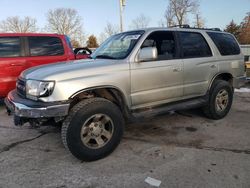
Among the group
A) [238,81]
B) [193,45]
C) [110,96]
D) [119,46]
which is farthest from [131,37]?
[238,81]

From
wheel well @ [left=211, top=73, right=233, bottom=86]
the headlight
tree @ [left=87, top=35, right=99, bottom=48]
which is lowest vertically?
wheel well @ [left=211, top=73, right=233, bottom=86]

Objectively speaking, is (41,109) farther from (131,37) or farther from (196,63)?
(196,63)

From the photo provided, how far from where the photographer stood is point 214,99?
4.91 m

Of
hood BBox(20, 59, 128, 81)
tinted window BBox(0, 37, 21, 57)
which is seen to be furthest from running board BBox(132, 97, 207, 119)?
tinted window BBox(0, 37, 21, 57)

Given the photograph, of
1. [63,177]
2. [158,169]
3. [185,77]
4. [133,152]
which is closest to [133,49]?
[185,77]

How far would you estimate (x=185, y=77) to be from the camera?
14.2ft

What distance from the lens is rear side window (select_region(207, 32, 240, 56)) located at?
492cm

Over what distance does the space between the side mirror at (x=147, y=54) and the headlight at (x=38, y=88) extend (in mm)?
1383

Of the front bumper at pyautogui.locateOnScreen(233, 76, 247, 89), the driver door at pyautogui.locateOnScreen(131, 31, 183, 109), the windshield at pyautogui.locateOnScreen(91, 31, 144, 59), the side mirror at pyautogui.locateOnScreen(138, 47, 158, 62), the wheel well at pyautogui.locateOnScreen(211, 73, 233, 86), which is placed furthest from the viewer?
the front bumper at pyautogui.locateOnScreen(233, 76, 247, 89)

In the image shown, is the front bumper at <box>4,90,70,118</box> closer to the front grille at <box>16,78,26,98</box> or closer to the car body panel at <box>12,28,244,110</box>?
the car body panel at <box>12,28,244,110</box>

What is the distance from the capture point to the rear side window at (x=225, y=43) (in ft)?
16.1

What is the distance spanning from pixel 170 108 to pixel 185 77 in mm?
628

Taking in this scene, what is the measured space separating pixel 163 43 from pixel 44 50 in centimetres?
364

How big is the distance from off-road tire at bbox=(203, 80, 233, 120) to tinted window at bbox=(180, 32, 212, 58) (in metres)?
0.67
